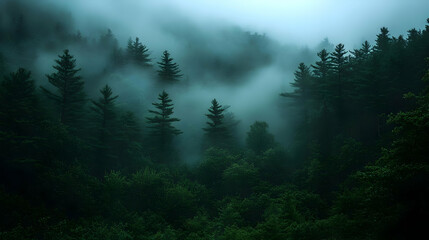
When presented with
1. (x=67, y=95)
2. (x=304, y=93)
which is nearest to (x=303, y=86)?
(x=304, y=93)

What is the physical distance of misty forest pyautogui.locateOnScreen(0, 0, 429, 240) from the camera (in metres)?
16.0

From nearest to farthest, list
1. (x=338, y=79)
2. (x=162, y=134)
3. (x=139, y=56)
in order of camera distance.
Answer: (x=162, y=134)
(x=338, y=79)
(x=139, y=56)

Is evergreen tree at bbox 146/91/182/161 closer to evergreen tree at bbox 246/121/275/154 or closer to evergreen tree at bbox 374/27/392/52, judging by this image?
evergreen tree at bbox 246/121/275/154

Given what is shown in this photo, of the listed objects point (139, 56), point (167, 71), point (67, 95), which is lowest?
point (67, 95)

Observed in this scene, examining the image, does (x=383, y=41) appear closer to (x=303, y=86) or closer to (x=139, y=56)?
(x=303, y=86)

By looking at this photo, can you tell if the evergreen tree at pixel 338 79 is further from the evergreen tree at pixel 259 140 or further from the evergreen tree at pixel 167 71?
the evergreen tree at pixel 167 71

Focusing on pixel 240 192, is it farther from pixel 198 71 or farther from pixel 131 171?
pixel 198 71

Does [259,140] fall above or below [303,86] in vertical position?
below

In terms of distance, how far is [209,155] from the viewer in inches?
1688

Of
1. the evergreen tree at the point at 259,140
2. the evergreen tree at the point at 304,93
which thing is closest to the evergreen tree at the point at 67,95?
the evergreen tree at the point at 259,140

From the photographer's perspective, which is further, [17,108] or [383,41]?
[383,41]

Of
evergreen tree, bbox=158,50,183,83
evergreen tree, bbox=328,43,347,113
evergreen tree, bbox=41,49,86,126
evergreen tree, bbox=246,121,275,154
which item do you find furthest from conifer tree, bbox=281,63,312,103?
evergreen tree, bbox=41,49,86,126

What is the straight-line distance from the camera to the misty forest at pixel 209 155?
1602cm

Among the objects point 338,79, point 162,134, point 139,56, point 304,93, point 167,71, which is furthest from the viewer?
point 139,56
